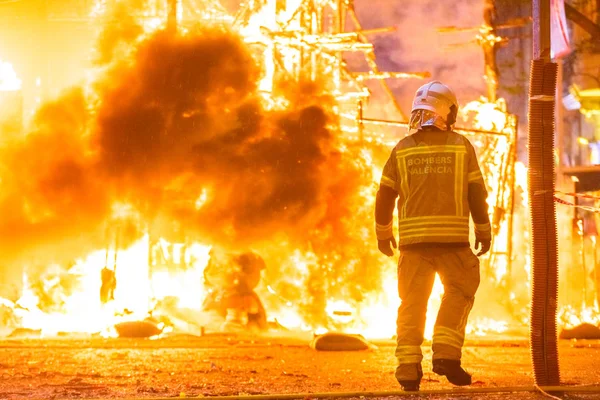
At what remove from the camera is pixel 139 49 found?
45.1ft

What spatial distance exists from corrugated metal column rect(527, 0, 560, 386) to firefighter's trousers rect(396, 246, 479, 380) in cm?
40

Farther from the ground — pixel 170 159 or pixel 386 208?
pixel 170 159

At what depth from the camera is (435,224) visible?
18.0 ft

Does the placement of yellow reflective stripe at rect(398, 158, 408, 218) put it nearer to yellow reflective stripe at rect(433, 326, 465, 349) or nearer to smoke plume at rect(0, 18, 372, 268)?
yellow reflective stripe at rect(433, 326, 465, 349)

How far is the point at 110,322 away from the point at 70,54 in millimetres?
6845

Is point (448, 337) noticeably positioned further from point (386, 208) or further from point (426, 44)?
point (426, 44)

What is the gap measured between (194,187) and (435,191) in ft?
27.0

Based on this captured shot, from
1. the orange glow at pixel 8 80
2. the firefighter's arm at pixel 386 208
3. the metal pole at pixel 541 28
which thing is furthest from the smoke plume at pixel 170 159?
the metal pole at pixel 541 28

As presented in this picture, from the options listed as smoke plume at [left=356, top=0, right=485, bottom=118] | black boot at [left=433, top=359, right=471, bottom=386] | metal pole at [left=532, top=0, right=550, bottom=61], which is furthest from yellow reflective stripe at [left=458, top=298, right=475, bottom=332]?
Answer: smoke plume at [left=356, top=0, right=485, bottom=118]

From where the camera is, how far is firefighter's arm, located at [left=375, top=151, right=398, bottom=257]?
5.60 m

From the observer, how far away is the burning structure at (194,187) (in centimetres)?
1343

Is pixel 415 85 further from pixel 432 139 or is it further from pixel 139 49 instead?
pixel 432 139

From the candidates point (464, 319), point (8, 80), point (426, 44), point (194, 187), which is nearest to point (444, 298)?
point (464, 319)

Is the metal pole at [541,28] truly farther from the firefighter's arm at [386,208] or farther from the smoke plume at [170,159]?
the smoke plume at [170,159]
